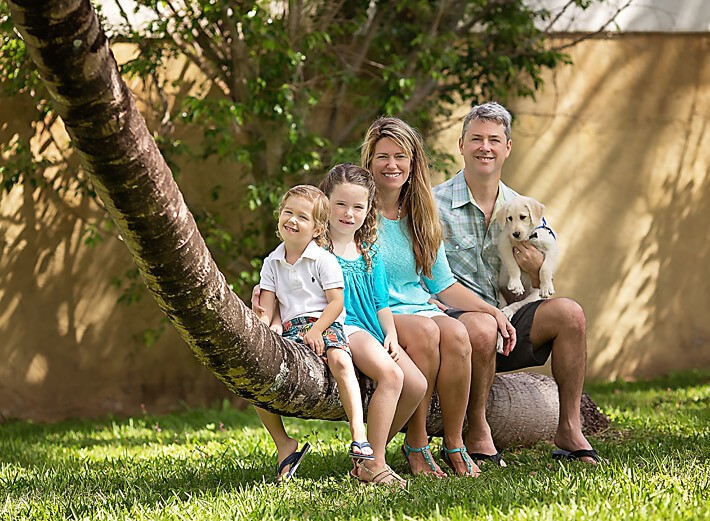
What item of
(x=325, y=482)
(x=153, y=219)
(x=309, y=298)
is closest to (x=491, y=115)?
(x=309, y=298)

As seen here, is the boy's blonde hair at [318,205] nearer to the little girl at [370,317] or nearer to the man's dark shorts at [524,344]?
the little girl at [370,317]

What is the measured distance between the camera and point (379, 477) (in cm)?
379

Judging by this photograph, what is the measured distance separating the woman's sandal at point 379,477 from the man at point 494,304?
0.61m

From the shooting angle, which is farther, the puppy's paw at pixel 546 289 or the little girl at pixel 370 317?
the puppy's paw at pixel 546 289

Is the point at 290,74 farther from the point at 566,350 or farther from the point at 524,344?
the point at 566,350

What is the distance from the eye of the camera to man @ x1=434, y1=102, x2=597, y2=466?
426 cm

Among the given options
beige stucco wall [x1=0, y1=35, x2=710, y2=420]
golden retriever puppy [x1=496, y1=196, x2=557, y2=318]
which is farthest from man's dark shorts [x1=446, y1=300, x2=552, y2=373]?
beige stucco wall [x1=0, y1=35, x2=710, y2=420]

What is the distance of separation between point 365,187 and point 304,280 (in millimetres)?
461

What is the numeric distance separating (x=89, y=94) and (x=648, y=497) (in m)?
2.18

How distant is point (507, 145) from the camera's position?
4.59 meters

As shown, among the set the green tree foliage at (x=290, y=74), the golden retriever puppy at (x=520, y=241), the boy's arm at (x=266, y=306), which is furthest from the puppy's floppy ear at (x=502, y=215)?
the green tree foliage at (x=290, y=74)

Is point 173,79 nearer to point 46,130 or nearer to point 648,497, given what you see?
point 46,130

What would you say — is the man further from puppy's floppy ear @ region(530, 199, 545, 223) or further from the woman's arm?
the woman's arm

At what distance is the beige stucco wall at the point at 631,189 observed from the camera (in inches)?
364
